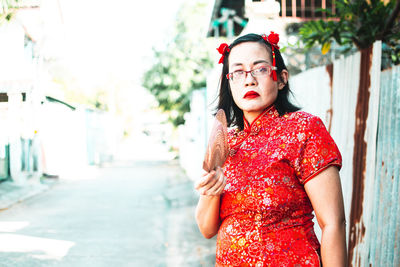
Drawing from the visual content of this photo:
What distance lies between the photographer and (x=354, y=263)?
10.5 feet

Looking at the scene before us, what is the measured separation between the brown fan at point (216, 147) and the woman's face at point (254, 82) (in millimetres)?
271

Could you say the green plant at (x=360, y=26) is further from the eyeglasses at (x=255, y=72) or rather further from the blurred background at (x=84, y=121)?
the eyeglasses at (x=255, y=72)

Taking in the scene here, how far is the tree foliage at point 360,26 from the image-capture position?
172 inches

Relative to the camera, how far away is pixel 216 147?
129 cm

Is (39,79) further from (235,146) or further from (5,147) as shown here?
(235,146)

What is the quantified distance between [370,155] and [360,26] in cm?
206

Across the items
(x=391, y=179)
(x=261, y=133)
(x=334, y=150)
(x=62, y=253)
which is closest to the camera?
(x=334, y=150)

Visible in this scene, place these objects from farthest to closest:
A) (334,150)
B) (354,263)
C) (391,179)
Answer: (354,263) → (391,179) → (334,150)

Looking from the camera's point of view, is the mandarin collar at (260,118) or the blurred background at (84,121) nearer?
the mandarin collar at (260,118)

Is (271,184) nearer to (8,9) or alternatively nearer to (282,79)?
(282,79)

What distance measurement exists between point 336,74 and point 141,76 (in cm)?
1760

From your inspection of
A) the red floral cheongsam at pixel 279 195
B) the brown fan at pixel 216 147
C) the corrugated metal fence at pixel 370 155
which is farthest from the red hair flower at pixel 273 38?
the corrugated metal fence at pixel 370 155

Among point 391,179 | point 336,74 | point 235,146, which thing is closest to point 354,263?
point 391,179

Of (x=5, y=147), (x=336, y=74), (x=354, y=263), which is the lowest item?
(x=354, y=263)
